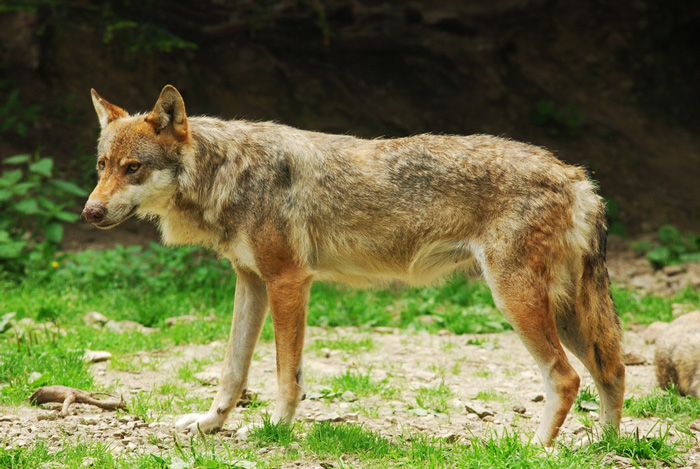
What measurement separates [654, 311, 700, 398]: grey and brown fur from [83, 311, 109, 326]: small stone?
5.22 m

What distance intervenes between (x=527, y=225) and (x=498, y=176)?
1.29 ft

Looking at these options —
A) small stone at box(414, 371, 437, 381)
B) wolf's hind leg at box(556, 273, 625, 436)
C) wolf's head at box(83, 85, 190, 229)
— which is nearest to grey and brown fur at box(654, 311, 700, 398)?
wolf's hind leg at box(556, 273, 625, 436)

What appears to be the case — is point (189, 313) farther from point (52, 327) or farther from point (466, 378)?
point (466, 378)

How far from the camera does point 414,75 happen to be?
44.0 feet

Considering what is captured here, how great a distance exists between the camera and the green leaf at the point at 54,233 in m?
8.98

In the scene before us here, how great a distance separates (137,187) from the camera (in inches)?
196

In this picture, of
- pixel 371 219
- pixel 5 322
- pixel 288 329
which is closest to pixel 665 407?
pixel 371 219

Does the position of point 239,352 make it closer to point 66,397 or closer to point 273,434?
point 273,434

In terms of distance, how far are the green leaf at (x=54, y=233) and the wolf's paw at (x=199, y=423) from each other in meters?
4.73

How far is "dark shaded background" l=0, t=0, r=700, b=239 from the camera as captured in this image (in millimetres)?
11906

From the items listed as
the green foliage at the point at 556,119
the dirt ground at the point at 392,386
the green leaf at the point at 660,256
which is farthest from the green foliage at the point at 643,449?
the green foliage at the point at 556,119

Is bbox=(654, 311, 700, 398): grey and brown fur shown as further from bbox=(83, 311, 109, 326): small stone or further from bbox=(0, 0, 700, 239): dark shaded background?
bbox=(0, 0, 700, 239): dark shaded background

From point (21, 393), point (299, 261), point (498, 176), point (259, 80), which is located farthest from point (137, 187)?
point (259, 80)

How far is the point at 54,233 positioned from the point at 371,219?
17.8 ft
